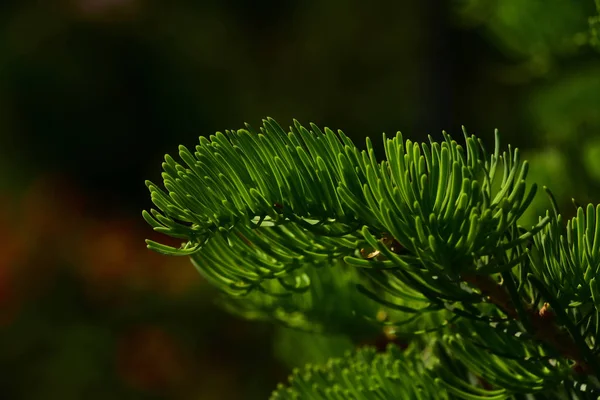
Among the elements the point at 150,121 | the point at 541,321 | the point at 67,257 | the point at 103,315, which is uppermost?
the point at 150,121

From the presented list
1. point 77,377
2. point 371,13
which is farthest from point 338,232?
point 371,13

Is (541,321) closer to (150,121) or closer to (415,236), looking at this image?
(415,236)

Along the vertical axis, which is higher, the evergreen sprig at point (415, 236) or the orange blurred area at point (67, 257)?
the orange blurred area at point (67, 257)

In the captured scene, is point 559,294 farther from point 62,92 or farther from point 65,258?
point 62,92

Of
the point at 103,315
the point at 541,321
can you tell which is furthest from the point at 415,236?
the point at 103,315

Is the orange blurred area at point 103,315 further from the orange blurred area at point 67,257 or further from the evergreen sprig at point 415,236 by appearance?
the evergreen sprig at point 415,236

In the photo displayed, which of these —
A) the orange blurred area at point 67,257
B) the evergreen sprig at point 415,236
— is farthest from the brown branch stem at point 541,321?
the orange blurred area at point 67,257

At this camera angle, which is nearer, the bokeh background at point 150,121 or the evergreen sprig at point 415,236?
the evergreen sprig at point 415,236
